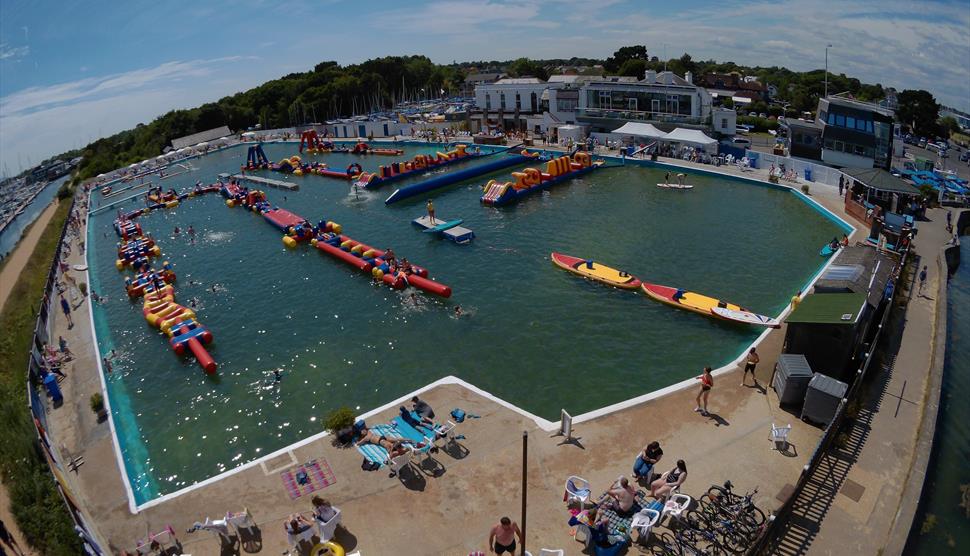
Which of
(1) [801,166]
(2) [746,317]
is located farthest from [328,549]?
(1) [801,166]

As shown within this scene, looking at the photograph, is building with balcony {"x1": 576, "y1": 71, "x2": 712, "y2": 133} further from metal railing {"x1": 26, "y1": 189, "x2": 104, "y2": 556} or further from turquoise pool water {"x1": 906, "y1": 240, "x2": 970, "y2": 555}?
metal railing {"x1": 26, "y1": 189, "x2": 104, "y2": 556}

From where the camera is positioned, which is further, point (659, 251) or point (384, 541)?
point (659, 251)

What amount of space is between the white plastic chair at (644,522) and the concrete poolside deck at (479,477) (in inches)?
60.4

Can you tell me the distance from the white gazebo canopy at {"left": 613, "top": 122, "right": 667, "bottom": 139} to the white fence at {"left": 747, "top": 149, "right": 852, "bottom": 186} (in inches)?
395

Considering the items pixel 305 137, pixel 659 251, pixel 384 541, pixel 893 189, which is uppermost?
pixel 305 137

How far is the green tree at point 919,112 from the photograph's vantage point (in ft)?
238

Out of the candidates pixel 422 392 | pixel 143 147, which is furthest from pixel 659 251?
pixel 143 147

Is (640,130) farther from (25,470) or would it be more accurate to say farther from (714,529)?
(25,470)

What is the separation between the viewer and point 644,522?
12.2 m

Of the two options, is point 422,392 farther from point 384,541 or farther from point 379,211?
point 379,211

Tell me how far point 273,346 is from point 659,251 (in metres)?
22.0

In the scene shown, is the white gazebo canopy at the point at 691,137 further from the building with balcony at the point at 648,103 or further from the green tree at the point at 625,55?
the green tree at the point at 625,55

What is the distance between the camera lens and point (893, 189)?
32.9 metres

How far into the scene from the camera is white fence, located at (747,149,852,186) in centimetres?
4188
